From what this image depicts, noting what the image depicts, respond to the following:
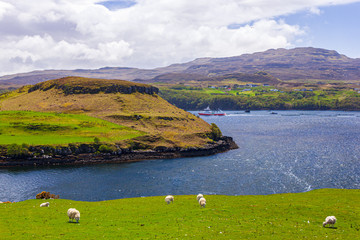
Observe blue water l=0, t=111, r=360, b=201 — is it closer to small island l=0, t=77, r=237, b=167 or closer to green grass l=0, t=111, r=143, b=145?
small island l=0, t=77, r=237, b=167

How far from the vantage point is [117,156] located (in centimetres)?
11350

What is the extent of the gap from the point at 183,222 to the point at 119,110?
138696 millimetres

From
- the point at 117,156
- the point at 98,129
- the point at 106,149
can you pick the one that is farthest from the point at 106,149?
the point at 98,129

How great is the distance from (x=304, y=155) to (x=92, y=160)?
271 feet

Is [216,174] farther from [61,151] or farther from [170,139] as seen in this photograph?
[61,151]

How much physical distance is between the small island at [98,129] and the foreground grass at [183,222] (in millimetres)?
67247

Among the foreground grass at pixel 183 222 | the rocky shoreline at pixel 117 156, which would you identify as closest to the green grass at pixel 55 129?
the rocky shoreline at pixel 117 156

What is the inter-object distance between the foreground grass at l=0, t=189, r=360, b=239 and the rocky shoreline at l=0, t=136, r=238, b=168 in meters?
62.9

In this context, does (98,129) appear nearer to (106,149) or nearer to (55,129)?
(55,129)

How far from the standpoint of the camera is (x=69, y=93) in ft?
625

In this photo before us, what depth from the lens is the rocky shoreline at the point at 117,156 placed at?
334 ft

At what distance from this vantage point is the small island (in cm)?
10800

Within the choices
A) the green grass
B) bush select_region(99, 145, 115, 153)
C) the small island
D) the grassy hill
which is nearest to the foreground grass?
the small island

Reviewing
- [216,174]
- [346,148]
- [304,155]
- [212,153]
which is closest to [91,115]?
[212,153]
